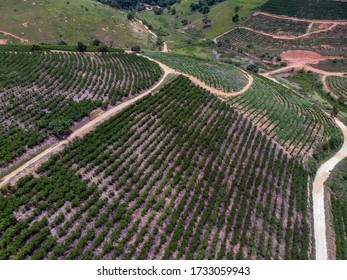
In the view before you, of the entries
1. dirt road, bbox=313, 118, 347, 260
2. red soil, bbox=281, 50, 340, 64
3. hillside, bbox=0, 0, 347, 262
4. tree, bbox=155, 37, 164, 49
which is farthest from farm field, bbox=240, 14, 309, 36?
dirt road, bbox=313, 118, 347, 260

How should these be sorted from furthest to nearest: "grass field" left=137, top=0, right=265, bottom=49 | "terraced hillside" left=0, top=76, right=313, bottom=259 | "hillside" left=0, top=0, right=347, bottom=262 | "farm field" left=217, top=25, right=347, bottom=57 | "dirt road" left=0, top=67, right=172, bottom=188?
"grass field" left=137, top=0, right=265, bottom=49 < "farm field" left=217, top=25, right=347, bottom=57 < "dirt road" left=0, top=67, right=172, bottom=188 < "hillside" left=0, top=0, right=347, bottom=262 < "terraced hillside" left=0, top=76, right=313, bottom=259

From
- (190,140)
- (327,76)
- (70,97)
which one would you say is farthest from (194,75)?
(327,76)

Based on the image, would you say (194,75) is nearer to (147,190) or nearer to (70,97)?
(70,97)

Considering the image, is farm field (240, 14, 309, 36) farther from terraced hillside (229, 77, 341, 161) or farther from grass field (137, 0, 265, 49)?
terraced hillside (229, 77, 341, 161)

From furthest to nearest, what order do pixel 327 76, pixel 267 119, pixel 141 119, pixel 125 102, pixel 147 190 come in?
pixel 327 76
pixel 267 119
pixel 125 102
pixel 141 119
pixel 147 190

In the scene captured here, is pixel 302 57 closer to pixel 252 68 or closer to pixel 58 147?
pixel 252 68

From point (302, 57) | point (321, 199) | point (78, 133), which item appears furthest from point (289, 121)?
point (302, 57)

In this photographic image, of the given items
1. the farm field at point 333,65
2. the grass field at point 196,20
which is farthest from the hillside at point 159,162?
the grass field at point 196,20
